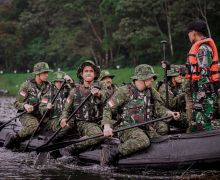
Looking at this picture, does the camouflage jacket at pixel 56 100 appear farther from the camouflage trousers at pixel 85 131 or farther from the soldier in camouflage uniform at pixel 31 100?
the camouflage trousers at pixel 85 131

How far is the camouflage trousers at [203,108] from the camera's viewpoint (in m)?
9.09

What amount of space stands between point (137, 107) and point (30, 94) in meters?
3.53

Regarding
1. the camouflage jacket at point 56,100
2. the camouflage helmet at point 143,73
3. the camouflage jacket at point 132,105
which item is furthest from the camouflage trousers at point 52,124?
the camouflage helmet at point 143,73

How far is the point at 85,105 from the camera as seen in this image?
32.6 ft

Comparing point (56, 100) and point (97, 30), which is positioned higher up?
point (97, 30)

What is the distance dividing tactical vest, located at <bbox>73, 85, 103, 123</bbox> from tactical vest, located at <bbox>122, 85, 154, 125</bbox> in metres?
1.04

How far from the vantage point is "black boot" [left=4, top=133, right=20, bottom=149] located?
37.6ft

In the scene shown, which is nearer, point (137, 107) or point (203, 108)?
point (137, 107)

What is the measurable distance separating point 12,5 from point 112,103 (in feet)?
183

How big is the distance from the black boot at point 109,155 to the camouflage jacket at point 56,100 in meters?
2.71

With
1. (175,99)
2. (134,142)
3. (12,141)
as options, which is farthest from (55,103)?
(134,142)

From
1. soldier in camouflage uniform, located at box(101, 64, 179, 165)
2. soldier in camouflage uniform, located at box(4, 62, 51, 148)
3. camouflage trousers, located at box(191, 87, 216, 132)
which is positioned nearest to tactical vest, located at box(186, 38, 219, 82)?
camouflage trousers, located at box(191, 87, 216, 132)

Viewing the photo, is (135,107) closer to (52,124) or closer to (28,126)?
(52,124)

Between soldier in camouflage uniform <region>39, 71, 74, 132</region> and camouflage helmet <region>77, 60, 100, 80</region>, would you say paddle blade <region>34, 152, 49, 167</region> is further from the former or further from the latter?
camouflage helmet <region>77, 60, 100, 80</region>
